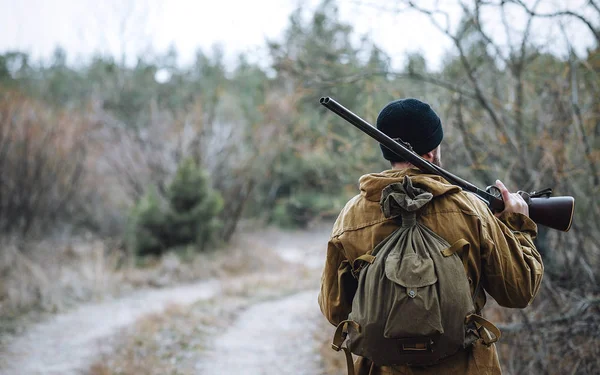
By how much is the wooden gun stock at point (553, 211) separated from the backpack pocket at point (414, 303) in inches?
28.9

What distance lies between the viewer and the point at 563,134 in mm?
4758

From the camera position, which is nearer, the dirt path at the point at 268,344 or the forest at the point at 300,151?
the forest at the point at 300,151

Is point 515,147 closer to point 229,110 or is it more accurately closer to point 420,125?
point 420,125

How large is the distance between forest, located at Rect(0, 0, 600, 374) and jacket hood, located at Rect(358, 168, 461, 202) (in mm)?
2210

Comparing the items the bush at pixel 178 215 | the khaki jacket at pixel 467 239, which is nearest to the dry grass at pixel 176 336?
the bush at pixel 178 215

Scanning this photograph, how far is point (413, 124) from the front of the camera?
6.62 feet

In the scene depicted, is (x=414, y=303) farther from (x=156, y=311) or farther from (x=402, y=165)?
(x=156, y=311)

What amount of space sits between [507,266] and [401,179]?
1.60ft

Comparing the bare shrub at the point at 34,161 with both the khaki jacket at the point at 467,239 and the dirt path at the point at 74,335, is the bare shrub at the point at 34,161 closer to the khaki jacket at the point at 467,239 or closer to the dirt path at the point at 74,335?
the dirt path at the point at 74,335

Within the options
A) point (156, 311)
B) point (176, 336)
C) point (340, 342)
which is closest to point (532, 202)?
point (340, 342)

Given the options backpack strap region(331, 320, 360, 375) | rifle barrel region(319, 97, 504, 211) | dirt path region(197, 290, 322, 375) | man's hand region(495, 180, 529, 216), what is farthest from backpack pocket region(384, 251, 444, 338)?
dirt path region(197, 290, 322, 375)

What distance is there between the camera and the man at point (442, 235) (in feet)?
6.01

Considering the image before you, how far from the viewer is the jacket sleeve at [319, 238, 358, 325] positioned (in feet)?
6.62

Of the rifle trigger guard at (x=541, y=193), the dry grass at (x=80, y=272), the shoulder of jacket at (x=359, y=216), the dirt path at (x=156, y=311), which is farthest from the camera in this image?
the dry grass at (x=80, y=272)
